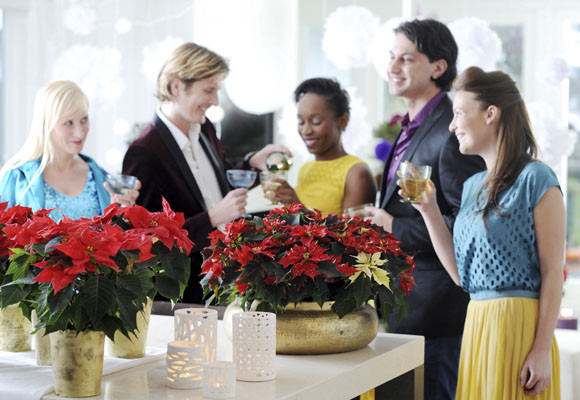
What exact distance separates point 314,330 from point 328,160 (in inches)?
61.1

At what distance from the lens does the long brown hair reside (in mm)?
2059

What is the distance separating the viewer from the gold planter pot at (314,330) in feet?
4.78

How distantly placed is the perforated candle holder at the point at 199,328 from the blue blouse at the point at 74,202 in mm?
1848

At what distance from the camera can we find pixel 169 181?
275 centimetres

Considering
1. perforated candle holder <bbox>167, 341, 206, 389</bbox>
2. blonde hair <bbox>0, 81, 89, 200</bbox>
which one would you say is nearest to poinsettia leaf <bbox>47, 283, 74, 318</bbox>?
perforated candle holder <bbox>167, 341, 206, 389</bbox>

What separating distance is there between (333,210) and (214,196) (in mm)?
482

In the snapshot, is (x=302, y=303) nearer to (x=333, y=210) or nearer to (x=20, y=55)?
(x=333, y=210)

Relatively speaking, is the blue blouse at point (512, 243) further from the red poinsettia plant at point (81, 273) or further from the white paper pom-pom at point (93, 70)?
the white paper pom-pom at point (93, 70)

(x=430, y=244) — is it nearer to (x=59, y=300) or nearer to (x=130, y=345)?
(x=130, y=345)

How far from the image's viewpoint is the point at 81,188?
3.25m

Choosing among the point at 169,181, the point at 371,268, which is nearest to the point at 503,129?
the point at 371,268

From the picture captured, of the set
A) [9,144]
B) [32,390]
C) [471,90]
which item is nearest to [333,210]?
[471,90]

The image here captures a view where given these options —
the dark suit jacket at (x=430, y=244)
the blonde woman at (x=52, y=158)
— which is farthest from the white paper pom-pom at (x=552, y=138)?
the blonde woman at (x=52, y=158)

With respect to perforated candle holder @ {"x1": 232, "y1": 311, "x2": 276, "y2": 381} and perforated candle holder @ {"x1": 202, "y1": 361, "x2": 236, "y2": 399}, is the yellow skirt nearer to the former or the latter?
perforated candle holder @ {"x1": 232, "y1": 311, "x2": 276, "y2": 381}
